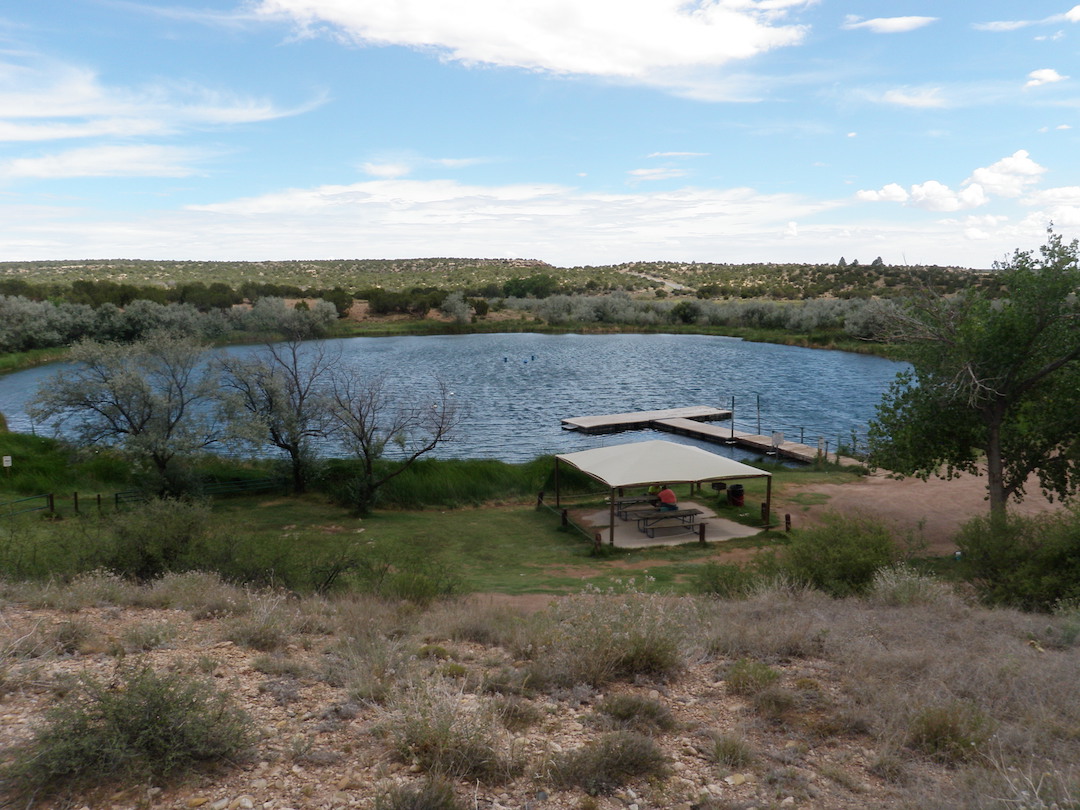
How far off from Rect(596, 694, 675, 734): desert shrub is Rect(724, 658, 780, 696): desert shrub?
822 mm

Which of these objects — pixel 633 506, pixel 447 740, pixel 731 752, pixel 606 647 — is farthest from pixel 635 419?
pixel 447 740

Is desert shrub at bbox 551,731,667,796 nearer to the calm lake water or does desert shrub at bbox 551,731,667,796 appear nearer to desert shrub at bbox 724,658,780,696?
desert shrub at bbox 724,658,780,696

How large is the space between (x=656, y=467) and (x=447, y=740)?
48.2ft

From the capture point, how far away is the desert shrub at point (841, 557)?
10391 mm

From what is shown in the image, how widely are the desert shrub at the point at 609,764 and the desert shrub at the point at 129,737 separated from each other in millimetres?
2051

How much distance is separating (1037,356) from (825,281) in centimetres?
9786

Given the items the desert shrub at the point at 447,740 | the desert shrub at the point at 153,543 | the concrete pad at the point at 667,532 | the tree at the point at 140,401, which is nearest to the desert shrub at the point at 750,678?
the desert shrub at the point at 447,740

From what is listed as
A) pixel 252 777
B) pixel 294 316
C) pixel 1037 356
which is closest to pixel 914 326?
pixel 1037 356

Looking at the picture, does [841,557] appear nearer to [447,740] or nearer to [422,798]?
[447,740]

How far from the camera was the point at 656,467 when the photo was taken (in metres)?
18.7

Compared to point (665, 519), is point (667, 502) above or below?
above

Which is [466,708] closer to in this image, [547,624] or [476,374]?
[547,624]

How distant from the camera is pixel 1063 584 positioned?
31.0 feet

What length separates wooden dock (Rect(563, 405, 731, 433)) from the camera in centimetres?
3328
